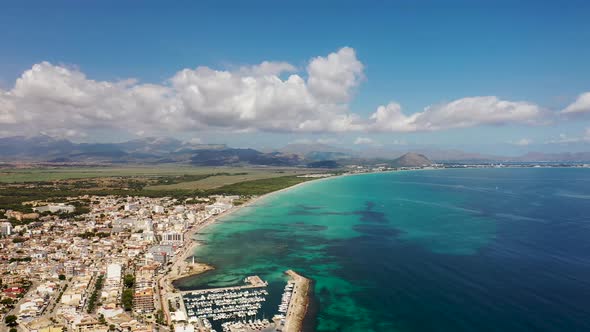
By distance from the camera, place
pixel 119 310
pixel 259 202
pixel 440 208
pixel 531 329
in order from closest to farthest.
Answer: pixel 531 329 → pixel 119 310 → pixel 440 208 → pixel 259 202

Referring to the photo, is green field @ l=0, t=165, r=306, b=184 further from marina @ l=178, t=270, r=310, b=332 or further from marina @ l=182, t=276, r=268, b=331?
marina @ l=178, t=270, r=310, b=332

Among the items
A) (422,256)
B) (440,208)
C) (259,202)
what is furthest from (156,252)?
(440,208)

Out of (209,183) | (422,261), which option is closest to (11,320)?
(422,261)

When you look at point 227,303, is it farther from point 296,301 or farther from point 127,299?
point 127,299

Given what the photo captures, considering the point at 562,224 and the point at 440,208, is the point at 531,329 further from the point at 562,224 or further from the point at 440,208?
the point at 440,208

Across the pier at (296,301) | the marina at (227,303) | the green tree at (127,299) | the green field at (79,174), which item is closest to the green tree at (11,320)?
the green tree at (127,299)

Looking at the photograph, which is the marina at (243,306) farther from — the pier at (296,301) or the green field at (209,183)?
the green field at (209,183)

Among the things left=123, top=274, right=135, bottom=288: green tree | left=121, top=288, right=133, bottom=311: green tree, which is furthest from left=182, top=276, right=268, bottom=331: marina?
left=123, top=274, right=135, bottom=288: green tree

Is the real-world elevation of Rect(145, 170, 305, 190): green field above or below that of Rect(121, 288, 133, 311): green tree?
above
